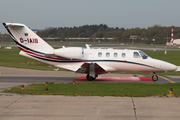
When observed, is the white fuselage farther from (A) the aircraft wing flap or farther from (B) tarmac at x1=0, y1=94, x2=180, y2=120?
(B) tarmac at x1=0, y1=94, x2=180, y2=120

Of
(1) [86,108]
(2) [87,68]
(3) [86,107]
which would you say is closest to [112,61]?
(2) [87,68]

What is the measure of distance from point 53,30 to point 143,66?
124 m

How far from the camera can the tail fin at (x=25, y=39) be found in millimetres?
20969

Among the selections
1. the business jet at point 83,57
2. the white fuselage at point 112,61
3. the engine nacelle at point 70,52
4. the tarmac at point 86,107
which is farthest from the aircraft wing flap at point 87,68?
the tarmac at point 86,107

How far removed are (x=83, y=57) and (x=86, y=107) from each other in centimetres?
1078

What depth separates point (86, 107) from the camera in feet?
33.6

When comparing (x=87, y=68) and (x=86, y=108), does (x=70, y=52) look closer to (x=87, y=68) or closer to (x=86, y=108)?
(x=87, y=68)

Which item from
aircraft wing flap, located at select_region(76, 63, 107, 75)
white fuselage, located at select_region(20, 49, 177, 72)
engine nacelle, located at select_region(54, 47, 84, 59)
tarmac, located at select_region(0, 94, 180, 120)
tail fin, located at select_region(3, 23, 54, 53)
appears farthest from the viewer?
tail fin, located at select_region(3, 23, 54, 53)

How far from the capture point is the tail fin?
20969 millimetres

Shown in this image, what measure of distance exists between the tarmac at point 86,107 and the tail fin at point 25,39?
8969 mm

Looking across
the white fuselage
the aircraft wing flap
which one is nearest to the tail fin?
the white fuselage

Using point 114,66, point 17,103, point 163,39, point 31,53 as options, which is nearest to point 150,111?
point 17,103

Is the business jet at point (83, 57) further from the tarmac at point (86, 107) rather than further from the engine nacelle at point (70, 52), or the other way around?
the tarmac at point (86, 107)

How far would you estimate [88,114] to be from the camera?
9250 millimetres
